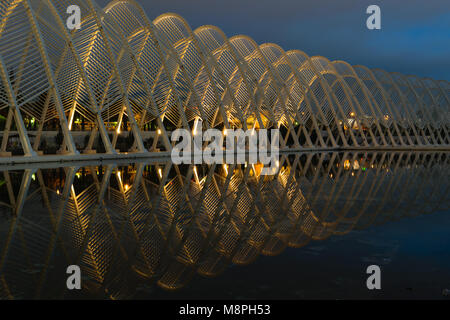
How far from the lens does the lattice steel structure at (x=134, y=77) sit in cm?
2636

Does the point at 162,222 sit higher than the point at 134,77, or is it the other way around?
the point at 134,77

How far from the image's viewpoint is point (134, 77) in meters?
36.6

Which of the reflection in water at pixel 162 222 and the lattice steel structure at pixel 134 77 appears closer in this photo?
the reflection in water at pixel 162 222

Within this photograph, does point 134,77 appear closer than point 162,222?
No

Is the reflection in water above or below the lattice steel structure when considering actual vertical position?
below

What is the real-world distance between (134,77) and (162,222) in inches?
1156

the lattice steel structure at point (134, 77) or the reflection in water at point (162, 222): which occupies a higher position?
the lattice steel structure at point (134, 77)

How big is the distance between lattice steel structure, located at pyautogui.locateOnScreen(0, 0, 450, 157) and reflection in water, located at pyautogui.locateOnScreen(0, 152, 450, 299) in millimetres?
12559

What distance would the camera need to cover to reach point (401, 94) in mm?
67750

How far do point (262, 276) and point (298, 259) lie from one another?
0.95 meters

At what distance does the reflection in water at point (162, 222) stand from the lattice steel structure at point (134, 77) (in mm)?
12559

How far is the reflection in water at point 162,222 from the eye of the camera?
5.74 meters

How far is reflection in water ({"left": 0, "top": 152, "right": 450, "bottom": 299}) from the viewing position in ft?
18.8

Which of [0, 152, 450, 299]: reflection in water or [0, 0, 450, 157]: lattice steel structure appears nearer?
[0, 152, 450, 299]: reflection in water
